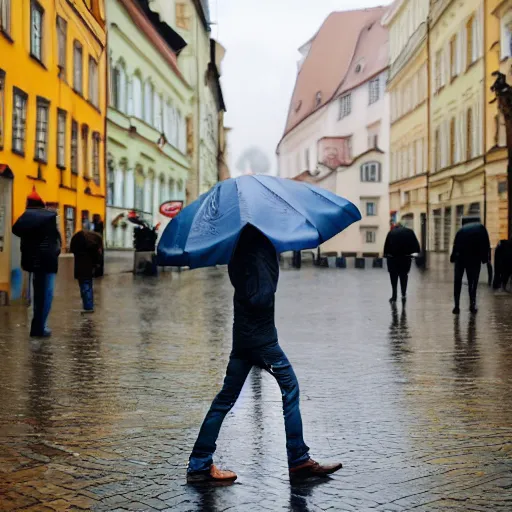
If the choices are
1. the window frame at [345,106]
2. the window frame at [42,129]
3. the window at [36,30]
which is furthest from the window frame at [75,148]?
the window frame at [345,106]

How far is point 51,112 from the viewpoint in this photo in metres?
24.2

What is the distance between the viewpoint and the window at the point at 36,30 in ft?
73.0

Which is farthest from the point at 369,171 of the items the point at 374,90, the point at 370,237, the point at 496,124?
the point at 496,124

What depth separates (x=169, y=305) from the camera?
18.5m


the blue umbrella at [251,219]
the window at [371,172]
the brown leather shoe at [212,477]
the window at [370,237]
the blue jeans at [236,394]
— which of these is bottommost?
Result: the brown leather shoe at [212,477]

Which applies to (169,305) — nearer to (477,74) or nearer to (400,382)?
(400,382)

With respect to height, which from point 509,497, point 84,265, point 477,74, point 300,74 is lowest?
point 509,497

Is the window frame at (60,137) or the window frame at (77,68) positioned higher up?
the window frame at (77,68)

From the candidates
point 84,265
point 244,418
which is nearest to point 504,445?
point 244,418

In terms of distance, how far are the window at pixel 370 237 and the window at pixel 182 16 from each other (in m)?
18.4

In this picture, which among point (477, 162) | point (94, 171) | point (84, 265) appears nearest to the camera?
point (84, 265)

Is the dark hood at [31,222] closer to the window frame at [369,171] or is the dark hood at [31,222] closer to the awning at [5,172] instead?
the awning at [5,172]

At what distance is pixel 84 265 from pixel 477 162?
21.5 metres

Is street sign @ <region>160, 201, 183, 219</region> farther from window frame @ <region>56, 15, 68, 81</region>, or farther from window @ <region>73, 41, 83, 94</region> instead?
window frame @ <region>56, 15, 68, 81</region>
